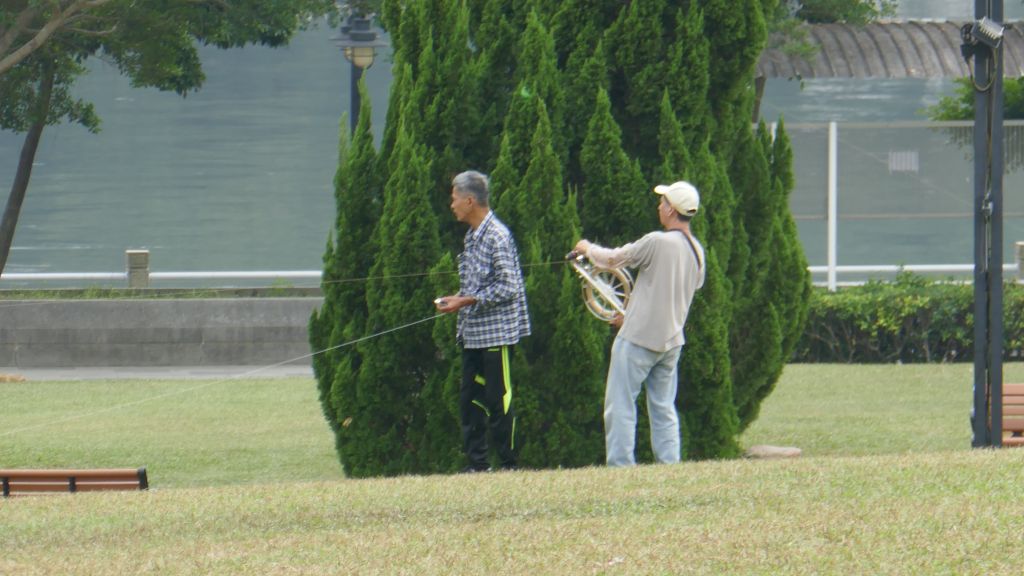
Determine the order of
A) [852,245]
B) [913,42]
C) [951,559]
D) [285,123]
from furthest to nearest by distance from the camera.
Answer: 1. [285,123]
2. [852,245]
3. [913,42]
4. [951,559]

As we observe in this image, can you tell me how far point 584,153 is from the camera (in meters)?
9.62

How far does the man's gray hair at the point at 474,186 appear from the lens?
27.8 ft

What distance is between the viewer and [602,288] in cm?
899

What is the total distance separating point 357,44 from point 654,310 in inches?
441

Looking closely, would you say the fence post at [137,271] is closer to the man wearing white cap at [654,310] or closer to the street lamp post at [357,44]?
the street lamp post at [357,44]

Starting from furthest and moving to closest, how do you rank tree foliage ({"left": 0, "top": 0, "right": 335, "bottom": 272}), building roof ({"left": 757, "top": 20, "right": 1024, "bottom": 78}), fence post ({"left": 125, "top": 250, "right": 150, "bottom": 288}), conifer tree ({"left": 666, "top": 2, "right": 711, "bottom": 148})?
1. fence post ({"left": 125, "top": 250, "right": 150, "bottom": 288})
2. building roof ({"left": 757, "top": 20, "right": 1024, "bottom": 78})
3. tree foliage ({"left": 0, "top": 0, "right": 335, "bottom": 272})
4. conifer tree ({"left": 666, "top": 2, "right": 711, "bottom": 148})

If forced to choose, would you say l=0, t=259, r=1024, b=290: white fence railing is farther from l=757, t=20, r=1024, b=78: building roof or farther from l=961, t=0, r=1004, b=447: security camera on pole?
l=961, t=0, r=1004, b=447: security camera on pole

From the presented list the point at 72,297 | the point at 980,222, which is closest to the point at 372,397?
the point at 980,222

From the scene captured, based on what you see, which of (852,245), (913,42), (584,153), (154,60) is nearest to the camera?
(584,153)

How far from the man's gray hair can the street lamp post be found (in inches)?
407

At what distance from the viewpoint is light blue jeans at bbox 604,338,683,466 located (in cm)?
848

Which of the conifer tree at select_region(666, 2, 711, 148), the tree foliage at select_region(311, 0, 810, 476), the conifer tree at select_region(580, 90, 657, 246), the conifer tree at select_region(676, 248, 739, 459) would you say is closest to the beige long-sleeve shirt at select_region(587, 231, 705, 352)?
the tree foliage at select_region(311, 0, 810, 476)

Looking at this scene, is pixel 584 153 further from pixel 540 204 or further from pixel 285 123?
pixel 285 123

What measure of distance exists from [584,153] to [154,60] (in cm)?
1070
